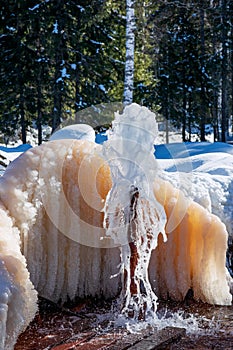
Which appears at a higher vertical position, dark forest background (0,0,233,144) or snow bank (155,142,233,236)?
dark forest background (0,0,233,144)

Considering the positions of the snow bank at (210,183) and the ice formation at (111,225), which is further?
the snow bank at (210,183)

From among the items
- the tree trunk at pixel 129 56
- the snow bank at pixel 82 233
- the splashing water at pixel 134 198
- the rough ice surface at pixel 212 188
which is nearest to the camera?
the splashing water at pixel 134 198

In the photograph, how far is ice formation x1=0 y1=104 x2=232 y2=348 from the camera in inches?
183

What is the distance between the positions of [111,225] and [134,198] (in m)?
0.38

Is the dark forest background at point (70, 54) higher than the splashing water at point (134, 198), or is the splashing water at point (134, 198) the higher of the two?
the dark forest background at point (70, 54)

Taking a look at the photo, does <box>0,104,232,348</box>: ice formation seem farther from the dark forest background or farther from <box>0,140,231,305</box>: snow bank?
the dark forest background

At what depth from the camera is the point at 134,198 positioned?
4.66 meters

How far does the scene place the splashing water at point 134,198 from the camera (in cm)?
460

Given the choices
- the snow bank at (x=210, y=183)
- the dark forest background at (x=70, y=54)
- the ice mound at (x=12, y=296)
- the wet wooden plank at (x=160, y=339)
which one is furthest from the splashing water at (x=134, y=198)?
the dark forest background at (x=70, y=54)

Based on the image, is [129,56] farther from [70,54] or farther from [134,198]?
[134,198]

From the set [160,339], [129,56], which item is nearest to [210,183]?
[160,339]

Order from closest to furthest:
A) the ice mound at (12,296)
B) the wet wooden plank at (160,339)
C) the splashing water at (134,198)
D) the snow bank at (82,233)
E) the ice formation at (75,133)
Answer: the ice mound at (12,296) < the wet wooden plank at (160,339) < the splashing water at (134,198) < the snow bank at (82,233) < the ice formation at (75,133)

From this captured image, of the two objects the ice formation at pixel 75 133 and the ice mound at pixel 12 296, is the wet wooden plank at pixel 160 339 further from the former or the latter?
the ice formation at pixel 75 133

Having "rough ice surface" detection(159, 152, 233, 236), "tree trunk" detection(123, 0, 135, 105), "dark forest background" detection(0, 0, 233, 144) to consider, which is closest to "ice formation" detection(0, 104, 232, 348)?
"rough ice surface" detection(159, 152, 233, 236)
